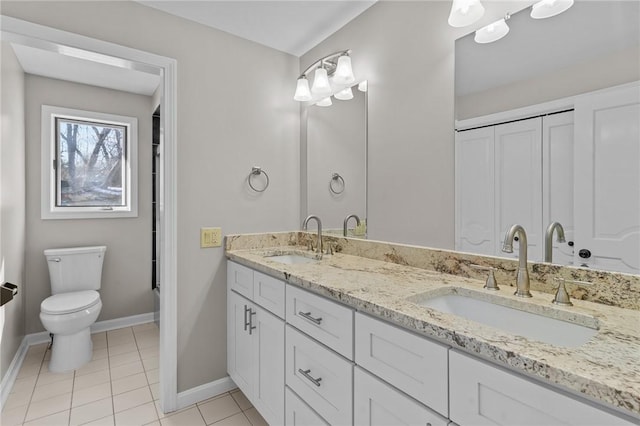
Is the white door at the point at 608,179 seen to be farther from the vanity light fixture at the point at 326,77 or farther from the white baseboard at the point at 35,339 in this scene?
the white baseboard at the point at 35,339

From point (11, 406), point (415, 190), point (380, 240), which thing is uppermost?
point (415, 190)

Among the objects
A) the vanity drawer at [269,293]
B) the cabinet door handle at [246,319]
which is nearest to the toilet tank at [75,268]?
the cabinet door handle at [246,319]

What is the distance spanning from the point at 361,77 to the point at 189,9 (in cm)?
108

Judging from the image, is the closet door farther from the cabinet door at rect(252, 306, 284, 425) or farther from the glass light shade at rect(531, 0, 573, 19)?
the cabinet door at rect(252, 306, 284, 425)

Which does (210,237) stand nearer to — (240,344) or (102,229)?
(240,344)

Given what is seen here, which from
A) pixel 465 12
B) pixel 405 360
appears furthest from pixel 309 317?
pixel 465 12

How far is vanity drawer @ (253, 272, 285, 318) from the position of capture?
1.49 m

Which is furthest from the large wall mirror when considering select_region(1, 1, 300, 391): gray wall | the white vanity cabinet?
select_region(1, 1, 300, 391): gray wall

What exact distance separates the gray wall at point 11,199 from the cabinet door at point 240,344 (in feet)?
4.51

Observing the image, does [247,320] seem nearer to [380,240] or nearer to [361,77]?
[380,240]

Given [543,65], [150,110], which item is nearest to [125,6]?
[150,110]

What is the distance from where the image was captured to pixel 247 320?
1.78m

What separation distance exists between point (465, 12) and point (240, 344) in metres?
2.02

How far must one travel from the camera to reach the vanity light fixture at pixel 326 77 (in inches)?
75.4
